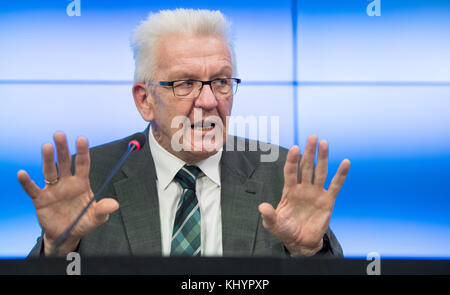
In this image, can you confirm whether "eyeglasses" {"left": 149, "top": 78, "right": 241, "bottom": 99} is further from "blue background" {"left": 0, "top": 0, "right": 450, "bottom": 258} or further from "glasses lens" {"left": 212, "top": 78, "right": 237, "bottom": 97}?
"blue background" {"left": 0, "top": 0, "right": 450, "bottom": 258}

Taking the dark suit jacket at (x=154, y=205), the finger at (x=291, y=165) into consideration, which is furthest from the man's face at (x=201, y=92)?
the finger at (x=291, y=165)

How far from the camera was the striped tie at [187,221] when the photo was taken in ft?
4.98

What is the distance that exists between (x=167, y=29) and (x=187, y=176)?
20.1 inches

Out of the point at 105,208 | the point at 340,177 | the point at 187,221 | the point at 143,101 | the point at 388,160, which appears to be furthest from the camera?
the point at 388,160

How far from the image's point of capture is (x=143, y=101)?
1.84 m

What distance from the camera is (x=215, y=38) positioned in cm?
172

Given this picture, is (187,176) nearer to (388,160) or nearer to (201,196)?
(201,196)

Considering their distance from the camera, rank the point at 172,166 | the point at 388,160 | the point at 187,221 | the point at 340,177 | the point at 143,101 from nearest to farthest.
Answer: the point at 340,177 < the point at 187,221 < the point at 172,166 < the point at 143,101 < the point at 388,160

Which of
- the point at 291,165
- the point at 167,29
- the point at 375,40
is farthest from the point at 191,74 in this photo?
the point at 375,40

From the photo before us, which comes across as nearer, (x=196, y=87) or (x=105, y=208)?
(x=105, y=208)

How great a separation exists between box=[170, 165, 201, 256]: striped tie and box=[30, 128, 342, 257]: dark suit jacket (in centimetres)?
6

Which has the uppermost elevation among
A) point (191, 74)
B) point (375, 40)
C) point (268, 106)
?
point (375, 40)

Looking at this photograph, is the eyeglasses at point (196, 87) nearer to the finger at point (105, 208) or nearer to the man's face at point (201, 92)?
→ the man's face at point (201, 92)
